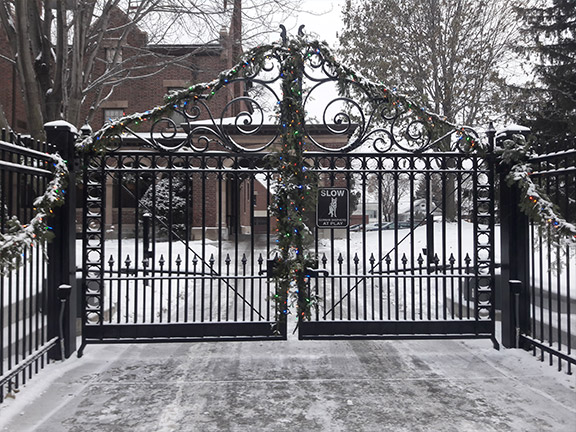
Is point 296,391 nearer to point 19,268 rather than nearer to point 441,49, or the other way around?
point 19,268

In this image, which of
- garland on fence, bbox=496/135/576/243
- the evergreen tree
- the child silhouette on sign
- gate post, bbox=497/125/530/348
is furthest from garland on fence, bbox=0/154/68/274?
the evergreen tree

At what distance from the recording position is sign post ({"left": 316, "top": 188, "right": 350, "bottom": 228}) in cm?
568

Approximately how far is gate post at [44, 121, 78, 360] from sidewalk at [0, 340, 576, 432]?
0.37 meters

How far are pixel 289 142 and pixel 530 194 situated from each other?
2.82 metres

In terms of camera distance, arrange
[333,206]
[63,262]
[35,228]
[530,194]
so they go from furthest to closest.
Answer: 1. [333,206]
2. [63,262]
3. [530,194]
4. [35,228]

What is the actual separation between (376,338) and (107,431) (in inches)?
129

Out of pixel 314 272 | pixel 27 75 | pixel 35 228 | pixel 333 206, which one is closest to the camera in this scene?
pixel 35 228

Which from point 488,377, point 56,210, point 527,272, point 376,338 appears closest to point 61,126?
point 56,210

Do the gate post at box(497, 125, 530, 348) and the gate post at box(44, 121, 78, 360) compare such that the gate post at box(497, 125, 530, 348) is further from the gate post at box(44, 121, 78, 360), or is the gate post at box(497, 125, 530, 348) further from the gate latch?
the gate post at box(44, 121, 78, 360)

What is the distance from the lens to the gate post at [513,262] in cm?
552

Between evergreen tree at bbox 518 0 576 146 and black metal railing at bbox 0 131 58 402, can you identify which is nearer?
black metal railing at bbox 0 131 58 402

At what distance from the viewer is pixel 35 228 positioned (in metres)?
4.31

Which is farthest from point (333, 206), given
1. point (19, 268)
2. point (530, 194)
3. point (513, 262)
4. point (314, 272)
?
point (19, 268)

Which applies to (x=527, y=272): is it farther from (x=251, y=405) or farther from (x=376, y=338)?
(x=251, y=405)
